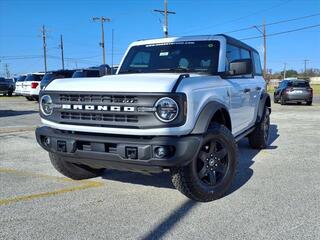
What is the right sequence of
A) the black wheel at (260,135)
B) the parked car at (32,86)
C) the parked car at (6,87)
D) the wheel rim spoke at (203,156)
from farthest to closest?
the parked car at (6,87) → the parked car at (32,86) → the black wheel at (260,135) → the wheel rim spoke at (203,156)

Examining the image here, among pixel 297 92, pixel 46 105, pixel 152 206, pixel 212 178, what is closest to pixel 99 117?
pixel 46 105

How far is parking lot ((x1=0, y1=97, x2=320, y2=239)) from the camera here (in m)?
3.84

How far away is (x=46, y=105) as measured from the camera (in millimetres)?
5035

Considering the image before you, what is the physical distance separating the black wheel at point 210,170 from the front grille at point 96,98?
91 centimetres

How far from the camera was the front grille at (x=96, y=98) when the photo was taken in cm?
429

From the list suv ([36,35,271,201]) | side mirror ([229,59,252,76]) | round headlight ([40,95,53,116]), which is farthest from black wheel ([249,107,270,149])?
round headlight ([40,95,53,116])

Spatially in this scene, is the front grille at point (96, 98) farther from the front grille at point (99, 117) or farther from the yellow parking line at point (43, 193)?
the yellow parking line at point (43, 193)

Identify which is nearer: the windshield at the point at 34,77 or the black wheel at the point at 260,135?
the black wheel at the point at 260,135

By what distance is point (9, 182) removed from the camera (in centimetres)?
570

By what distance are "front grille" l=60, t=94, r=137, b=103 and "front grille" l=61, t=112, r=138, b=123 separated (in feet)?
0.51

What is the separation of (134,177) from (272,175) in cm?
205

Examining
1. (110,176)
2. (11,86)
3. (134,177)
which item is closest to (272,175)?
(134,177)

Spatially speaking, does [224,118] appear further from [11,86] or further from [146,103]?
[11,86]

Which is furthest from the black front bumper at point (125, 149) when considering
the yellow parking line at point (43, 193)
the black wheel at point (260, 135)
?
the black wheel at point (260, 135)
